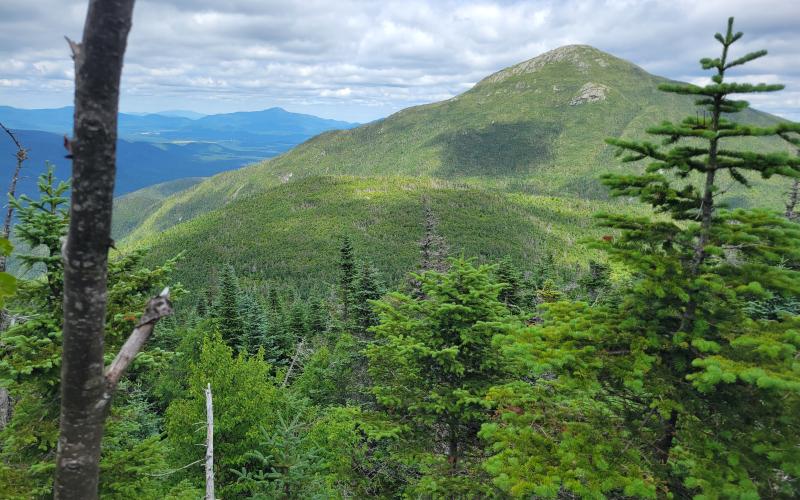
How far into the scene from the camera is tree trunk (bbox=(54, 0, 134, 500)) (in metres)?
1.88

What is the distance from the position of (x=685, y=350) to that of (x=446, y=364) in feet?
17.6

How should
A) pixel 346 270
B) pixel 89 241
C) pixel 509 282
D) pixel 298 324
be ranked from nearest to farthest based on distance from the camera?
1. pixel 89 241
2. pixel 509 282
3. pixel 346 270
4. pixel 298 324

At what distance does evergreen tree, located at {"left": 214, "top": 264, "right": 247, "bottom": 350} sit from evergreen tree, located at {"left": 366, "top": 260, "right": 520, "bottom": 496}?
21826 mm

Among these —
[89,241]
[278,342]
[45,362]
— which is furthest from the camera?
[278,342]

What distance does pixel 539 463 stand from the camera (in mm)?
5746

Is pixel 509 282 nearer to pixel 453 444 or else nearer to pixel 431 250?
pixel 431 250

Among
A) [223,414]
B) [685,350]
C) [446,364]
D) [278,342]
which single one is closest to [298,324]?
[278,342]

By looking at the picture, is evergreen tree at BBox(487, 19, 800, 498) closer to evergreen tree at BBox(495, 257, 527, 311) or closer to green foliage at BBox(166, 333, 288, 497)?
green foliage at BBox(166, 333, 288, 497)

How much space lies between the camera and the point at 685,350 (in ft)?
20.1

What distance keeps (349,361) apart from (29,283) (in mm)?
15278

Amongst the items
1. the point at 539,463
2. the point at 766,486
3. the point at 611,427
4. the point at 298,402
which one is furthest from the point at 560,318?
the point at 298,402

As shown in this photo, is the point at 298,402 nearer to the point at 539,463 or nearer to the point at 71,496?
the point at 539,463

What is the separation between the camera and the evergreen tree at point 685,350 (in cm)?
518

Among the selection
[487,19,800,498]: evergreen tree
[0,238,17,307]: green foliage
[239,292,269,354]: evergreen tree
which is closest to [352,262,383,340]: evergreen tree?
[239,292,269,354]: evergreen tree
